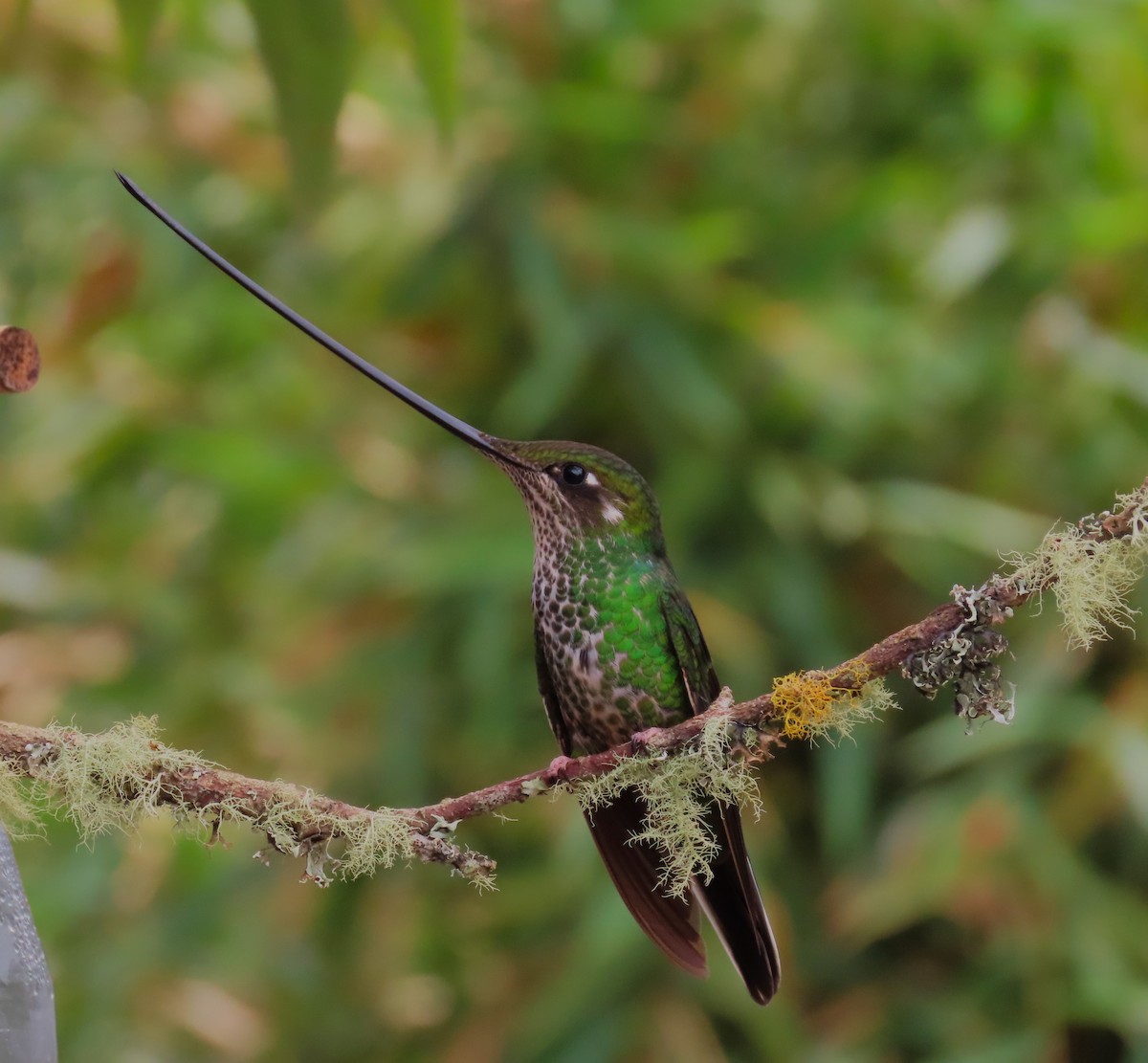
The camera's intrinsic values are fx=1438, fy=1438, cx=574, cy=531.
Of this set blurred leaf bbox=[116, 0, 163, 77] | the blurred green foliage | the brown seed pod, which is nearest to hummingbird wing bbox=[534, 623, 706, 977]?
the brown seed pod

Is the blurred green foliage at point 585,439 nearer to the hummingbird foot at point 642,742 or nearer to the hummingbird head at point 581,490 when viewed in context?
the hummingbird head at point 581,490

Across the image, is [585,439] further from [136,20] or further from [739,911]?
[739,911]

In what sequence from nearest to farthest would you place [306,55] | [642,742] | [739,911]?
[642,742] < [739,911] < [306,55]

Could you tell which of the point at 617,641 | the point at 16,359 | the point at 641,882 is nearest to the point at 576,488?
the point at 617,641

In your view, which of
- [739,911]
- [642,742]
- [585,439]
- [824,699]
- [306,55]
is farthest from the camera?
[585,439]

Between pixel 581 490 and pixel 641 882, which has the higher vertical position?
pixel 581 490

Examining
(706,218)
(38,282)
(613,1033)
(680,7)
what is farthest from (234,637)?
(680,7)

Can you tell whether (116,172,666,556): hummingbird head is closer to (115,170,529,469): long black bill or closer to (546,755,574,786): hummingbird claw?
(115,170,529,469): long black bill

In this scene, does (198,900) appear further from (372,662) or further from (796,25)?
(796,25)
